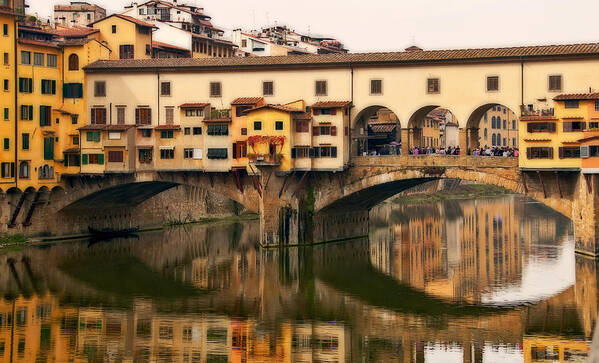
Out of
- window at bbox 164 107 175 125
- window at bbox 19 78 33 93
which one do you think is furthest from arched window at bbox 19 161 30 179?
window at bbox 164 107 175 125

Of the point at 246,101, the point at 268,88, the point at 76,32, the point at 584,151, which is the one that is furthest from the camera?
the point at 76,32

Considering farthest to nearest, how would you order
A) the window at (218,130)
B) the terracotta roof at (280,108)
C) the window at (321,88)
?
the window at (218,130), the window at (321,88), the terracotta roof at (280,108)

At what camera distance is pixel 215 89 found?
217 ft

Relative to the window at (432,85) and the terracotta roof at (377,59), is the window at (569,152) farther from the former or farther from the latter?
the window at (432,85)

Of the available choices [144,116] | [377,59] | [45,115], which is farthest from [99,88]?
[377,59]

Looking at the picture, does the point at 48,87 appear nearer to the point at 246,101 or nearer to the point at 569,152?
the point at 246,101

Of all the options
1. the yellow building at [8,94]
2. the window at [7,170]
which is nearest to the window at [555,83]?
the yellow building at [8,94]

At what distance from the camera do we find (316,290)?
51.7m

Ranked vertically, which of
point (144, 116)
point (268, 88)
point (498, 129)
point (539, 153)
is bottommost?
point (539, 153)

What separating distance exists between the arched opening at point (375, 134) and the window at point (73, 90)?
1879cm

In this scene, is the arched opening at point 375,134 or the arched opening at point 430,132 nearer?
the arched opening at point 430,132

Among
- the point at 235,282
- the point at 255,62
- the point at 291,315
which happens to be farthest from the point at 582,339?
the point at 255,62

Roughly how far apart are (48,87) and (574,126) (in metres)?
33.9

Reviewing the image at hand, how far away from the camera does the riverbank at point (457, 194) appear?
348 feet
